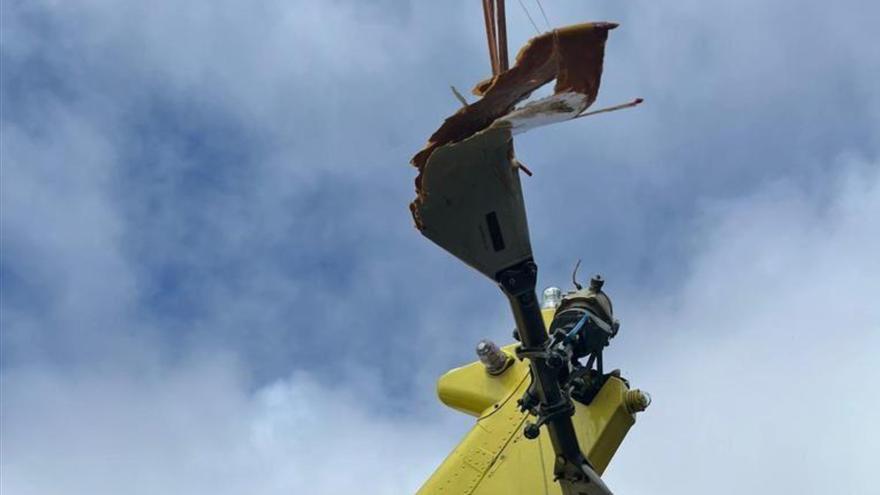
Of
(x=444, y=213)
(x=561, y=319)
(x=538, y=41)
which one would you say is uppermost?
(x=561, y=319)

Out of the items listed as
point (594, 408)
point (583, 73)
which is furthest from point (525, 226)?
point (594, 408)

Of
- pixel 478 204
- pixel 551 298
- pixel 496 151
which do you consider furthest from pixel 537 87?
pixel 551 298

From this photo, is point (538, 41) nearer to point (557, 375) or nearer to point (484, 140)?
point (484, 140)

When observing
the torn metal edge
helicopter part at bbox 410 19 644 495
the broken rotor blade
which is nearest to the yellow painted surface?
helicopter part at bbox 410 19 644 495

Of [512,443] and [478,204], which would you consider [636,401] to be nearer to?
[512,443]

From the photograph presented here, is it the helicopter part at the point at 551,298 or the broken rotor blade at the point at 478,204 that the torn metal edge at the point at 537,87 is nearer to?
the broken rotor blade at the point at 478,204

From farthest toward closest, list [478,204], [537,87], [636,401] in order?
[636,401] < [478,204] < [537,87]

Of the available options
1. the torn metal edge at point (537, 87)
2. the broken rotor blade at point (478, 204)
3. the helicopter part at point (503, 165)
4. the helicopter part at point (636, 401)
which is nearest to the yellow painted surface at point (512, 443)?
the helicopter part at point (636, 401)
